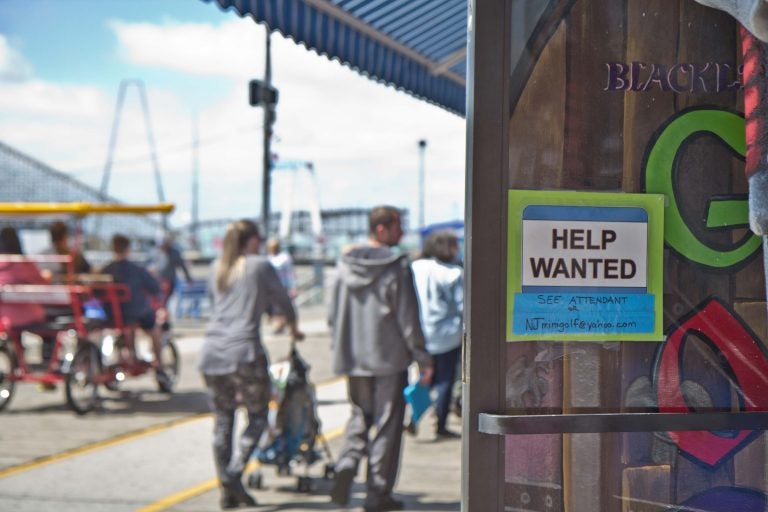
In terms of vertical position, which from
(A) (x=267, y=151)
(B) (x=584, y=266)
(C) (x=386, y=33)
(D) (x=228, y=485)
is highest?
(A) (x=267, y=151)

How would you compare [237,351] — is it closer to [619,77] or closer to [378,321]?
[378,321]

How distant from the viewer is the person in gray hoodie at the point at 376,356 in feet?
20.4

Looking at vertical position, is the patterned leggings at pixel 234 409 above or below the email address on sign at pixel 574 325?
below

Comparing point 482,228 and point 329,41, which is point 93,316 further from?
point 482,228

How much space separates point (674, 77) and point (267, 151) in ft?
38.9

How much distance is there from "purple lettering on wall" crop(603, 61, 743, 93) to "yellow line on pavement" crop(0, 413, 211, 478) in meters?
6.30

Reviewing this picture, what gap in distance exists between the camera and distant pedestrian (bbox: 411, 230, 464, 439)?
8.70 m

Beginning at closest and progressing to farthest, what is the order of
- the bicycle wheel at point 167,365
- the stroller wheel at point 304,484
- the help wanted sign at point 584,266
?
the help wanted sign at point 584,266 → the stroller wheel at point 304,484 → the bicycle wheel at point 167,365

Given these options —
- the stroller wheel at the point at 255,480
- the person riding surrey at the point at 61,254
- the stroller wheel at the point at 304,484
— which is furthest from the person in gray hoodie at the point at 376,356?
the person riding surrey at the point at 61,254

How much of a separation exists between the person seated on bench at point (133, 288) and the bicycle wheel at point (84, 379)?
29.7 inches

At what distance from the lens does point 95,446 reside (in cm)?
842

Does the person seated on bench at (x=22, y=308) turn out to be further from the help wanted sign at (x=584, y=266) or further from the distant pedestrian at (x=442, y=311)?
the help wanted sign at (x=584, y=266)

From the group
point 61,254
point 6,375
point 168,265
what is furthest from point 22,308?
point 168,265

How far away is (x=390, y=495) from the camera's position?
20.5 feet
